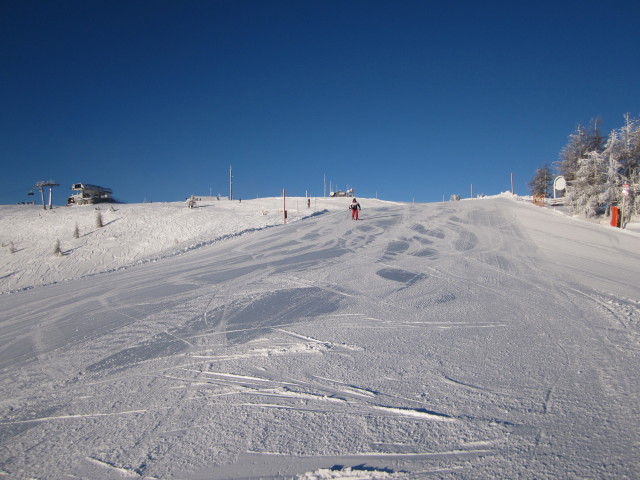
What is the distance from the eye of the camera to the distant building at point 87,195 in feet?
129

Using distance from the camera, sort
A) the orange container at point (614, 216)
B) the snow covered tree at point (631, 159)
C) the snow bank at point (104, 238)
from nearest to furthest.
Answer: the snow bank at point (104, 238)
the orange container at point (614, 216)
the snow covered tree at point (631, 159)

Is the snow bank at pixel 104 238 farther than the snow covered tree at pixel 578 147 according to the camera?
No

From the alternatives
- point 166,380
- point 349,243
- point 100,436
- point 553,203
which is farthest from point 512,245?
point 553,203

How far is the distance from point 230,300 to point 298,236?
329 inches

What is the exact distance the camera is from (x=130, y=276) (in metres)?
8.78

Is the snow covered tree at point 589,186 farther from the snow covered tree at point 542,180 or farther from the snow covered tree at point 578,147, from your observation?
the snow covered tree at point 542,180

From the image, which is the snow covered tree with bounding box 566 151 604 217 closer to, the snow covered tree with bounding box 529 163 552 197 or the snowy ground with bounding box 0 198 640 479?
the snowy ground with bounding box 0 198 640 479

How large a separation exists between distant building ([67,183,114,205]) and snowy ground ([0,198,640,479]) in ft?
126

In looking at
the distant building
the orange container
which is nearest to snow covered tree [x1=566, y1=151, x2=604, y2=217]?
the orange container

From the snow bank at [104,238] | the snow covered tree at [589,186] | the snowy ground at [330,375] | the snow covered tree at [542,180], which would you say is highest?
the snow covered tree at [542,180]

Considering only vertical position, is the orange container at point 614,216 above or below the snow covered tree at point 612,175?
below

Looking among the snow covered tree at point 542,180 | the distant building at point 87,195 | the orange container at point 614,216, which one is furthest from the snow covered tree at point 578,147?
the distant building at point 87,195

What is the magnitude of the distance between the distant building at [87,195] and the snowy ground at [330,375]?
3842cm

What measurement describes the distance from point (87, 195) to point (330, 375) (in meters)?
47.3
